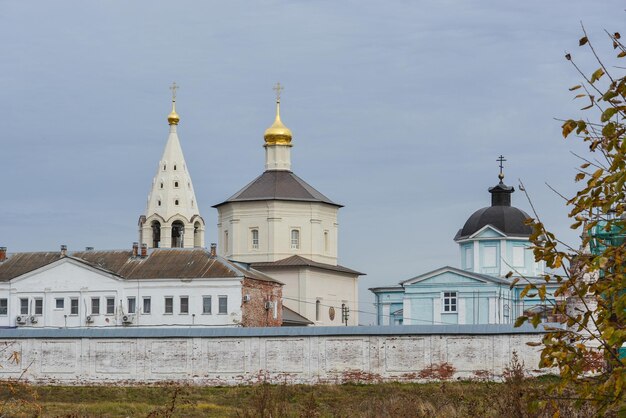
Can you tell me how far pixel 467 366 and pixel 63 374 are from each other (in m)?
11.7

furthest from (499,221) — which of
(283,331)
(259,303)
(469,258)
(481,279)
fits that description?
(283,331)

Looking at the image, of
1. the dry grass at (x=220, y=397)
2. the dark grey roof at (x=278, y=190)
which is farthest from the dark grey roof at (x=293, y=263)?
the dry grass at (x=220, y=397)

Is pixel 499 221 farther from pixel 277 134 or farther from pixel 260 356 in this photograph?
pixel 260 356

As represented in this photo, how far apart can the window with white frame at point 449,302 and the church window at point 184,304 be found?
12881mm

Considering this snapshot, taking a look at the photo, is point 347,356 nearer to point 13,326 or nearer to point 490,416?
point 490,416

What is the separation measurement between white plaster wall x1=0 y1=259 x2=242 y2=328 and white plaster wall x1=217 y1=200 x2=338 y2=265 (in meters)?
11.2

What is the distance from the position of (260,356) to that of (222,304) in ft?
53.1

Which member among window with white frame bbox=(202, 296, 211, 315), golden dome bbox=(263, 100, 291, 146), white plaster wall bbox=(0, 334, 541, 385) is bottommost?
white plaster wall bbox=(0, 334, 541, 385)

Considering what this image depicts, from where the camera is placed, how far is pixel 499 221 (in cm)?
6156

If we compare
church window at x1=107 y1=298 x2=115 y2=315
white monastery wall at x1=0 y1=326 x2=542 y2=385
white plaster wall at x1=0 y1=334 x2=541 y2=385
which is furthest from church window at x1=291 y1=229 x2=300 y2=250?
white plaster wall at x1=0 y1=334 x2=541 y2=385

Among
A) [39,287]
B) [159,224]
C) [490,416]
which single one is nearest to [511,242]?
[159,224]

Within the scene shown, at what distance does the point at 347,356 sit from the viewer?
114 ft

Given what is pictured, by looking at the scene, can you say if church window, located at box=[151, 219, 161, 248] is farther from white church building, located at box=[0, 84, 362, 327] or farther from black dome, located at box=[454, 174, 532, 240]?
black dome, located at box=[454, 174, 532, 240]

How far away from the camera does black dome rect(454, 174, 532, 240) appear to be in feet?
201
